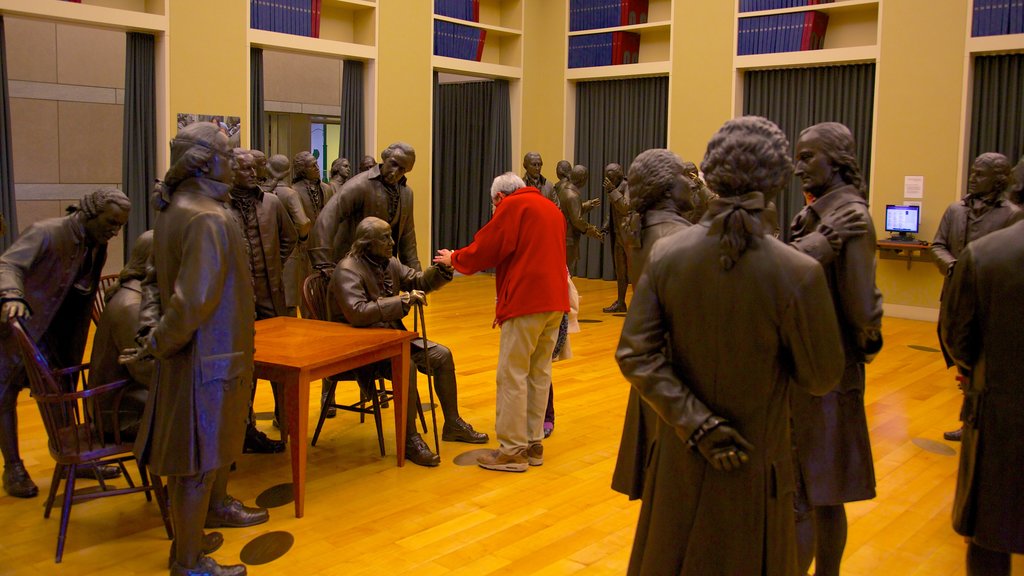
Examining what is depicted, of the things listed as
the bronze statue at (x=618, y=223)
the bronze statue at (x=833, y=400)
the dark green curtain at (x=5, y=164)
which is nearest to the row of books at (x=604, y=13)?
the bronze statue at (x=618, y=223)

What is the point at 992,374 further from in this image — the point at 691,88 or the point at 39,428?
the point at 691,88

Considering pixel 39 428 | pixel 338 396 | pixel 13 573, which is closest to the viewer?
pixel 13 573

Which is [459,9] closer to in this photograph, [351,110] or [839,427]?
[351,110]

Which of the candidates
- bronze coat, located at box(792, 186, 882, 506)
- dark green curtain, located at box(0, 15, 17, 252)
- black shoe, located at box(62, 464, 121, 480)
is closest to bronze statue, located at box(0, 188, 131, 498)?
black shoe, located at box(62, 464, 121, 480)

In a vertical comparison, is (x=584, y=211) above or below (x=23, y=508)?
above

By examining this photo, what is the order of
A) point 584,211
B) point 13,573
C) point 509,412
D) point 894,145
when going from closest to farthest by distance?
1. point 13,573
2. point 509,412
3. point 894,145
4. point 584,211

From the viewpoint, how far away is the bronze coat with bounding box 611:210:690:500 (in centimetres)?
273

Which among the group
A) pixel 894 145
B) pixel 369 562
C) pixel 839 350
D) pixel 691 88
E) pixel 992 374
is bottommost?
pixel 369 562

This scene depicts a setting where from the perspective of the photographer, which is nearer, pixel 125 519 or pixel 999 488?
pixel 999 488

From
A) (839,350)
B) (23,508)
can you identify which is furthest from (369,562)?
(839,350)

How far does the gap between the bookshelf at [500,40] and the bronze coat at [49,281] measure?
27.1 feet

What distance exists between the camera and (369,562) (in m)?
3.35

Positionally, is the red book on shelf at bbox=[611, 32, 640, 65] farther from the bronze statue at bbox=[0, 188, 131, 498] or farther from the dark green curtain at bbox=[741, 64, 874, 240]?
the bronze statue at bbox=[0, 188, 131, 498]

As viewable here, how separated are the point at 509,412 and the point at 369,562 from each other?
1224mm
